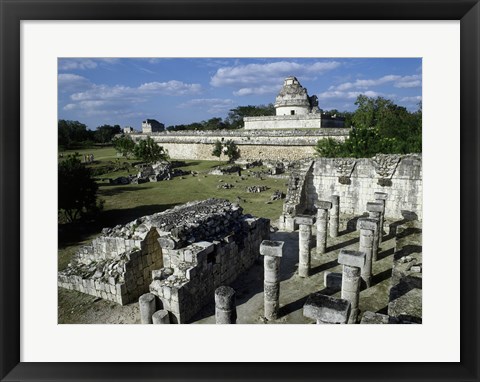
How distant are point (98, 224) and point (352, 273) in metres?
10.7

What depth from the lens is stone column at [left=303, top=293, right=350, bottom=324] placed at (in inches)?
149

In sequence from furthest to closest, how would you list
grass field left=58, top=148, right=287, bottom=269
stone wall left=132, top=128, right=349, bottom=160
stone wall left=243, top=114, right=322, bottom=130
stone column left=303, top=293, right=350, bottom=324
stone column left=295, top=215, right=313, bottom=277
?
stone wall left=243, top=114, right=322, bottom=130 → stone wall left=132, top=128, right=349, bottom=160 → grass field left=58, top=148, right=287, bottom=269 → stone column left=295, top=215, right=313, bottom=277 → stone column left=303, top=293, right=350, bottom=324

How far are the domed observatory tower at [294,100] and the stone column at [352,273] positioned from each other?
3648cm

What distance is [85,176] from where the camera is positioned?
506 inches

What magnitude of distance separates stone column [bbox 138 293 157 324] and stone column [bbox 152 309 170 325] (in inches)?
7.4

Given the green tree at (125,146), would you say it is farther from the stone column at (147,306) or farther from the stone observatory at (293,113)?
the stone column at (147,306)

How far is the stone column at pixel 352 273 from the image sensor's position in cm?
540

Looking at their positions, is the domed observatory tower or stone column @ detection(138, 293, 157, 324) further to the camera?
the domed observatory tower

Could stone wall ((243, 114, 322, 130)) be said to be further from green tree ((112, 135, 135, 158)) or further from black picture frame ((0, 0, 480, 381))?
black picture frame ((0, 0, 480, 381))

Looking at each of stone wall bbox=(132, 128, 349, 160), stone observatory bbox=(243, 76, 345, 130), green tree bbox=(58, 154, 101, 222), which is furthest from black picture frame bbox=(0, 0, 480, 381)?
stone observatory bbox=(243, 76, 345, 130)

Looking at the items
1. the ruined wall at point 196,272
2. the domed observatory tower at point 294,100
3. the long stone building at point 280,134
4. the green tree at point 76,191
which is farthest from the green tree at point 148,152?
the ruined wall at point 196,272

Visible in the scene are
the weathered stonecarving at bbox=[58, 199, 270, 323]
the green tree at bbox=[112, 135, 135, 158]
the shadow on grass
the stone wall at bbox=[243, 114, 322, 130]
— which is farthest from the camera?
the green tree at bbox=[112, 135, 135, 158]
